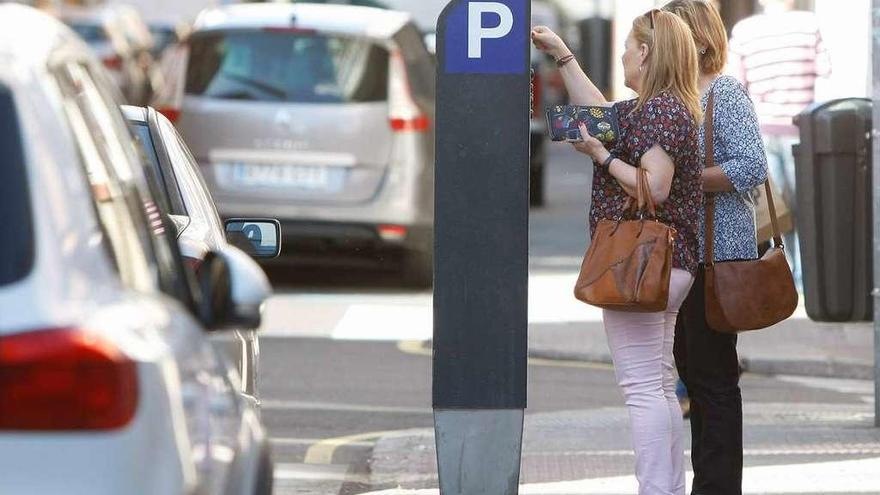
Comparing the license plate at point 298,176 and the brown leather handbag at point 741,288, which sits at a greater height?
the brown leather handbag at point 741,288

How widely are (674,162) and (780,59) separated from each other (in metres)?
5.91

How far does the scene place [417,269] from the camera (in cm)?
1478

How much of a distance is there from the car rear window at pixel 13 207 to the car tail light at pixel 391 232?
1065 cm

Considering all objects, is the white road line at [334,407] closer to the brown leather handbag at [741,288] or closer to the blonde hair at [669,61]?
the brown leather handbag at [741,288]

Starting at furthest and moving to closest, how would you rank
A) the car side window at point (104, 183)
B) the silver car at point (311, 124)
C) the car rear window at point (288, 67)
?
the car rear window at point (288, 67) < the silver car at point (311, 124) < the car side window at point (104, 183)

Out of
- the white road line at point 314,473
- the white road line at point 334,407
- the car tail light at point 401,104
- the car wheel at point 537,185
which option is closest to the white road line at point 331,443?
the white road line at point 314,473

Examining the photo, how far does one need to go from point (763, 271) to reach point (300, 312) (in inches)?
277

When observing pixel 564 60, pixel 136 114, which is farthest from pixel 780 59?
pixel 136 114

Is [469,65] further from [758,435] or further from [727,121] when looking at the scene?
[758,435]

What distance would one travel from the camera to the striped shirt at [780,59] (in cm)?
1180

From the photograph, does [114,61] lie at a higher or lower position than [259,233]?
lower

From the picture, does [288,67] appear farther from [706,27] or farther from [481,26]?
[481,26]

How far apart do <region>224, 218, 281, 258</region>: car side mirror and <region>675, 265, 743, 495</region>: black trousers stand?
122cm

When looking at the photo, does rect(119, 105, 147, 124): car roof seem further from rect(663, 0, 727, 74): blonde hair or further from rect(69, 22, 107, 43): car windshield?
rect(69, 22, 107, 43): car windshield
